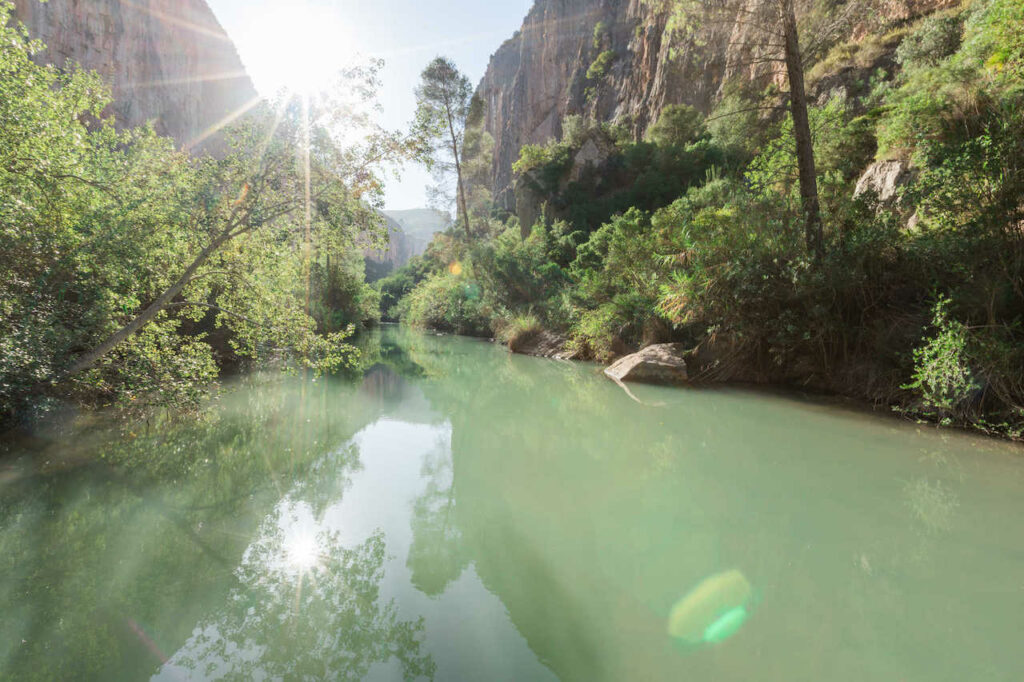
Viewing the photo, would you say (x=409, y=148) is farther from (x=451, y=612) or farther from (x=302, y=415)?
(x=451, y=612)

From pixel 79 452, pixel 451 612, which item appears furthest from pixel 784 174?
pixel 79 452

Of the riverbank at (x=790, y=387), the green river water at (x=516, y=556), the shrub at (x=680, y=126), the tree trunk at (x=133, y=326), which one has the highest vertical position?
the shrub at (x=680, y=126)

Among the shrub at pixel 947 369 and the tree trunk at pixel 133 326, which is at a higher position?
the tree trunk at pixel 133 326

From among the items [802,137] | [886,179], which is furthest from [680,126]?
[886,179]

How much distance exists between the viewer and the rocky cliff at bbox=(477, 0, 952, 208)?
26.8m

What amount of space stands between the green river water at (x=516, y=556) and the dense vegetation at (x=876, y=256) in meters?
1.47

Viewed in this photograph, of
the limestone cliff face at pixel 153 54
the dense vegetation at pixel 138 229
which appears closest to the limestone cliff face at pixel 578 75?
the dense vegetation at pixel 138 229

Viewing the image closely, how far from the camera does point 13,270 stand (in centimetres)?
489

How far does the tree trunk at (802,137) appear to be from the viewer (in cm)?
763

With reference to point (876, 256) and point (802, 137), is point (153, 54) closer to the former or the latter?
point (802, 137)

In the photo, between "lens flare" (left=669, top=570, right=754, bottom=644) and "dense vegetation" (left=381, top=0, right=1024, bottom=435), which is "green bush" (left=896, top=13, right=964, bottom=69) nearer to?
"dense vegetation" (left=381, top=0, right=1024, bottom=435)

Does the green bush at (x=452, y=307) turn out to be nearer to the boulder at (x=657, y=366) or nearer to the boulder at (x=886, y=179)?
the boulder at (x=657, y=366)

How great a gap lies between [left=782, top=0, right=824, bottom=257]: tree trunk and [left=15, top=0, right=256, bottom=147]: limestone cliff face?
1416 inches

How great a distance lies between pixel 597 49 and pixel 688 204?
36.3m
